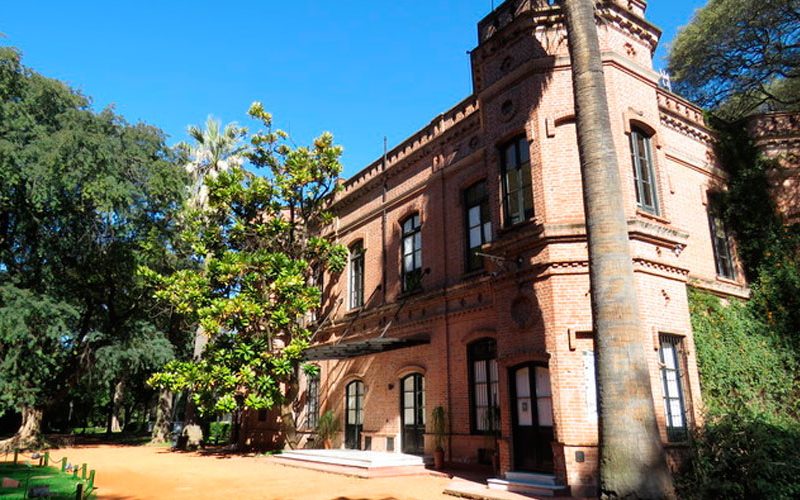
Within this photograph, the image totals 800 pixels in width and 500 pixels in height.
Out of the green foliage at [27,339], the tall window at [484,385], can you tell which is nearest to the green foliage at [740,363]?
the tall window at [484,385]

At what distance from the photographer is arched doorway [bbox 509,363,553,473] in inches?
410

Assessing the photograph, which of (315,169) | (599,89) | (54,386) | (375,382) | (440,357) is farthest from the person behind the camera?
(54,386)

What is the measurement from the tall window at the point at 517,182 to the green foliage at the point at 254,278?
310 inches

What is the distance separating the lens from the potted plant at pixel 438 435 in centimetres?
1326

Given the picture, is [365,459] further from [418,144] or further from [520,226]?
[418,144]

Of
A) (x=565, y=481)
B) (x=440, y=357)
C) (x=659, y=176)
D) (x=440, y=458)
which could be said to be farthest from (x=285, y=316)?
(x=659, y=176)

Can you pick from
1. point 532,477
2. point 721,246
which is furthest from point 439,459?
point 721,246

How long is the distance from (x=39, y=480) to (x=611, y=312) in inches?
502

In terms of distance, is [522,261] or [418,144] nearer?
[522,261]

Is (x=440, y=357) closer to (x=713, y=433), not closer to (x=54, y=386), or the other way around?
(x=713, y=433)

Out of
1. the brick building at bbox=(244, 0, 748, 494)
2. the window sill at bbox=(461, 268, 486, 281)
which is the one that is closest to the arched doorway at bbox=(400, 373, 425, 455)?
the brick building at bbox=(244, 0, 748, 494)

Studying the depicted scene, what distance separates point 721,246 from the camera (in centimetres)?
1490

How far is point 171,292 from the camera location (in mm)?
18031

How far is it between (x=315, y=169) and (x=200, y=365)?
7716 millimetres
